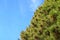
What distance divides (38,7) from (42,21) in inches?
287

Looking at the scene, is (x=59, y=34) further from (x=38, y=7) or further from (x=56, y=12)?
(x=38, y=7)


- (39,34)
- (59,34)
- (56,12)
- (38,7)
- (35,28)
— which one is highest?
(38,7)

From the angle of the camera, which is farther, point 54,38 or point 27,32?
point 27,32

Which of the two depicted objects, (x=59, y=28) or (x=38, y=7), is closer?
(x=59, y=28)

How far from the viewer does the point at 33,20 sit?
4044 cm

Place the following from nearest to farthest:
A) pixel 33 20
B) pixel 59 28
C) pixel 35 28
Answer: pixel 59 28 < pixel 35 28 < pixel 33 20

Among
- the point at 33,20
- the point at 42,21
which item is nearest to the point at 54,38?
the point at 42,21

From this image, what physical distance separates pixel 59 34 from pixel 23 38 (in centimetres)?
1784

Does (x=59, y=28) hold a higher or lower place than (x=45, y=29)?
lower

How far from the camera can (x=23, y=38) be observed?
148 feet

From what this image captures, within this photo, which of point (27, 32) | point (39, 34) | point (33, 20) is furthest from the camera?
point (27, 32)

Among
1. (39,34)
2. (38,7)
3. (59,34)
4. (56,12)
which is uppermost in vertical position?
(38,7)

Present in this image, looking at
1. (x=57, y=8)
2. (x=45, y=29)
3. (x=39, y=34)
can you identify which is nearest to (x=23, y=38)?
(x=39, y=34)

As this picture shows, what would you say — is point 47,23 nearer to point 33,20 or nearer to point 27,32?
point 33,20
